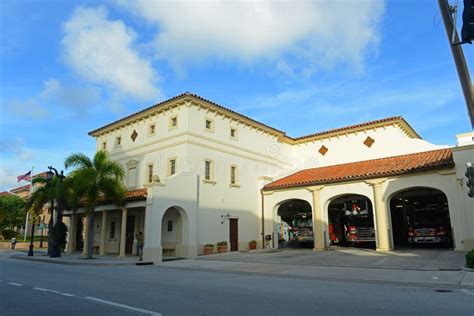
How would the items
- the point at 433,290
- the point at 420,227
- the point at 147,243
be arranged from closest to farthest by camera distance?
the point at 433,290
the point at 147,243
the point at 420,227

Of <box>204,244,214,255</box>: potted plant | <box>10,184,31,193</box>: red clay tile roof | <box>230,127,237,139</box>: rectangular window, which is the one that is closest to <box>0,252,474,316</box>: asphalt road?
<box>204,244,214,255</box>: potted plant

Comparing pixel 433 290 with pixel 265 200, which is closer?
pixel 433 290

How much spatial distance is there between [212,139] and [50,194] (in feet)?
38.4

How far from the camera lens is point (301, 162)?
31594 millimetres

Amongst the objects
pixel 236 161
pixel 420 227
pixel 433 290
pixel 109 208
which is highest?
pixel 236 161

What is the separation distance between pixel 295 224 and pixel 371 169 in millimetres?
7619

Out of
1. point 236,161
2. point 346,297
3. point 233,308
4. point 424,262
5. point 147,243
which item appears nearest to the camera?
point 233,308

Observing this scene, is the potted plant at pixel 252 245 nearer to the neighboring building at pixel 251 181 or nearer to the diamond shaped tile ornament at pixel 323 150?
the neighboring building at pixel 251 181

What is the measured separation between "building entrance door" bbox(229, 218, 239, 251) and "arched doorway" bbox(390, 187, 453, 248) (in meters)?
10.5

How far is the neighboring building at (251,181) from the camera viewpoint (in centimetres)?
2020

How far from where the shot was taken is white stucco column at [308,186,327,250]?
916 inches

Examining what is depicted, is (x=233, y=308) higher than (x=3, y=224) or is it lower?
lower

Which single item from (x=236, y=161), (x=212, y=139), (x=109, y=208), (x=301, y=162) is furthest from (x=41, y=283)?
(x=301, y=162)

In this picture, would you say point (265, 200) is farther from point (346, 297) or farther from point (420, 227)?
point (346, 297)
